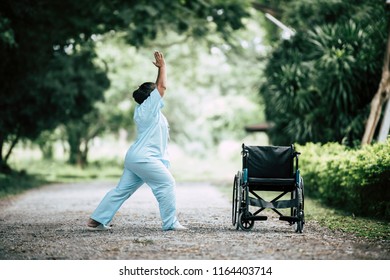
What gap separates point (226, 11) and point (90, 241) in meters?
12.5

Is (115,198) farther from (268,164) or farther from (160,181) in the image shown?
(268,164)

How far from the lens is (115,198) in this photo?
8742mm

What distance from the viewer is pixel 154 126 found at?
859 cm

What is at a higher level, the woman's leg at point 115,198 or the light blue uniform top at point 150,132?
the light blue uniform top at point 150,132

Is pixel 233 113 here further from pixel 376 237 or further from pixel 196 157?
pixel 376 237

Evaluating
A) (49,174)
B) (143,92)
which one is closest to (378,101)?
(143,92)

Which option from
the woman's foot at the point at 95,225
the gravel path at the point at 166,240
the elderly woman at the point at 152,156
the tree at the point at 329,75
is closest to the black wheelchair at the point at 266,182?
the gravel path at the point at 166,240

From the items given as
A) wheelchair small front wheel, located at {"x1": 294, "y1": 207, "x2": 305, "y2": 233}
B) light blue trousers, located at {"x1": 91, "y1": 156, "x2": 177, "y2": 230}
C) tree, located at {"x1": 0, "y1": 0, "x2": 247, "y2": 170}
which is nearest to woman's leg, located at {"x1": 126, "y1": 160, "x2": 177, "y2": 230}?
light blue trousers, located at {"x1": 91, "y1": 156, "x2": 177, "y2": 230}

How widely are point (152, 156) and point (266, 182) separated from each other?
1474 mm

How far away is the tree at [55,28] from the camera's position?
17719mm

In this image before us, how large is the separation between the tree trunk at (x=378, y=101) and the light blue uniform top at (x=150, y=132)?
9.11m

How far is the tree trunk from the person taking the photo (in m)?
16.7

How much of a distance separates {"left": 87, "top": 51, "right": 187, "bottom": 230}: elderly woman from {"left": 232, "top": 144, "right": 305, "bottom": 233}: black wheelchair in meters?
0.85

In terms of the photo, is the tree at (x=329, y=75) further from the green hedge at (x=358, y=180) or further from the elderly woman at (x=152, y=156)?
the elderly woman at (x=152, y=156)
